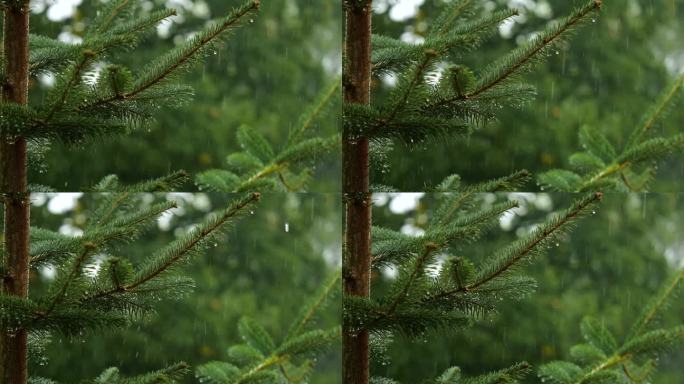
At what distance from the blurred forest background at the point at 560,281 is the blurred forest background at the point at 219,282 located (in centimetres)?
21

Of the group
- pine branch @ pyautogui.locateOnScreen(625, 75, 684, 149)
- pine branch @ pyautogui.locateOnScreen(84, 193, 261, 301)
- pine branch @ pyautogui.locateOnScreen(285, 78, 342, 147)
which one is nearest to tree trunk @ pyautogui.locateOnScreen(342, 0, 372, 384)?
pine branch @ pyautogui.locateOnScreen(285, 78, 342, 147)

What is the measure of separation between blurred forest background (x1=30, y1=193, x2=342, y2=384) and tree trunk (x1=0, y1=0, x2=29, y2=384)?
0.26 meters

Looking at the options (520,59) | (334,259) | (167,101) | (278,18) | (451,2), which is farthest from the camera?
(278,18)

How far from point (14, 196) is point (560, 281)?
1620 mm

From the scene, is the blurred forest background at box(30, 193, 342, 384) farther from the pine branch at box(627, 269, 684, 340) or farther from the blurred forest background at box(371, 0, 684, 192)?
the pine branch at box(627, 269, 684, 340)

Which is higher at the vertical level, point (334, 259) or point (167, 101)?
point (167, 101)

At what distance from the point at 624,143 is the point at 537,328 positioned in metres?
0.60

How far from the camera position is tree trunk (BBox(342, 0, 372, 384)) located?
2150 millimetres

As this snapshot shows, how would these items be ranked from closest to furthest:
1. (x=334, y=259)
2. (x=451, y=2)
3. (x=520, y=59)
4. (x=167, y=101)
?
(x=520, y=59)
(x=167, y=101)
(x=451, y=2)
(x=334, y=259)

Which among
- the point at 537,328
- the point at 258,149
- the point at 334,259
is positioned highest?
the point at 258,149

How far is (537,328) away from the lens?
264cm

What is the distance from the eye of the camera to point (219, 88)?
2611 millimetres

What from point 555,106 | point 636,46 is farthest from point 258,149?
point 636,46

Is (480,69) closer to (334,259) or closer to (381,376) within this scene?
(334,259)
